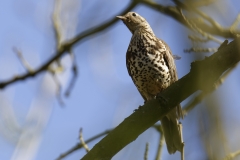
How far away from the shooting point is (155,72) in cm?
529

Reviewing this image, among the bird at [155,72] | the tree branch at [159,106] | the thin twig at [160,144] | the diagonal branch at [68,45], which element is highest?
the diagonal branch at [68,45]

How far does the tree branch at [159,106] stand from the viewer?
11.3ft

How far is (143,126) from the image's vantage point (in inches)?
154

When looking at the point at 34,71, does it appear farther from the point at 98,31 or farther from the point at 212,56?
the point at 212,56

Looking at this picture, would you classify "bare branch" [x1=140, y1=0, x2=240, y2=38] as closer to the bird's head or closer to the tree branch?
the bird's head

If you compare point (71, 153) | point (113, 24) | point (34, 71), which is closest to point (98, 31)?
point (113, 24)

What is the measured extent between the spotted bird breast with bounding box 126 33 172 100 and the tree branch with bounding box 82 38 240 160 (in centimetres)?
133

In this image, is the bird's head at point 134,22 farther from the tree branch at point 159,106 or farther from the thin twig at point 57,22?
the tree branch at point 159,106

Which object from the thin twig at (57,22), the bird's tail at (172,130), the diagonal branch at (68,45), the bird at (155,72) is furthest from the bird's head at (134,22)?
the bird's tail at (172,130)

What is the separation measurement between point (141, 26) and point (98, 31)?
692mm

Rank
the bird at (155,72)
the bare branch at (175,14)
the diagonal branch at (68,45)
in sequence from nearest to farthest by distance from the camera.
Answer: the bare branch at (175,14) → the bird at (155,72) → the diagonal branch at (68,45)

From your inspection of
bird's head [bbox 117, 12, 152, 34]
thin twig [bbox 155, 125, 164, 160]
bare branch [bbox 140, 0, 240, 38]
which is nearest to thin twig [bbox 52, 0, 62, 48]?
bird's head [bbox 117, 12, 152, 34]

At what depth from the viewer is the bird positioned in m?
5.25

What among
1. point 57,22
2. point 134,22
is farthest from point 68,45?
point 134,22
